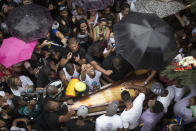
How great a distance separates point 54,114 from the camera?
404 centimetres

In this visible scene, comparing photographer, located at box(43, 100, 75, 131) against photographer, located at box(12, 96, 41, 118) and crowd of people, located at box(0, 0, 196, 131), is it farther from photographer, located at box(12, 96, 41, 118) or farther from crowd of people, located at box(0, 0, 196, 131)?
photographer, located at box(12, 96, 41, 118)

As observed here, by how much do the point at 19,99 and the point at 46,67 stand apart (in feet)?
2.99

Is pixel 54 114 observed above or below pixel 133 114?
above

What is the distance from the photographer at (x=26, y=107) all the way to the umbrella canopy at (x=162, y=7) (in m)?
3.56

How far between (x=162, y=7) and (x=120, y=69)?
2.04 metres

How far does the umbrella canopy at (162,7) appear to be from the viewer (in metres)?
5.08

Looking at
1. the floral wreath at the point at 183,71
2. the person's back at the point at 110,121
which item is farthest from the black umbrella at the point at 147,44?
the person's back at the point at 110,121

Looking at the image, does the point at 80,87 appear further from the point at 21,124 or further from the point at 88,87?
the point at 21,124

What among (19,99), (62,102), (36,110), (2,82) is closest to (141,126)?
(62,102)

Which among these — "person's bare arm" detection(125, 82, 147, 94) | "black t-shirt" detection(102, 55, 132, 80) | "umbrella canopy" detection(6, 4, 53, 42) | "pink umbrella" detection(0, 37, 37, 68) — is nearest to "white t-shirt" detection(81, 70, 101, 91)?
"black t-shirt" detection(102, 55, 132, 80)

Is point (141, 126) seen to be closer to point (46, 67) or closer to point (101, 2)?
point (46, 67)

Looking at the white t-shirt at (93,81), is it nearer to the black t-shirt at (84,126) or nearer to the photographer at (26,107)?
the black t-shirt at (84,126)

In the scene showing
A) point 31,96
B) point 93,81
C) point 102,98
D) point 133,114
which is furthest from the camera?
point 93,81

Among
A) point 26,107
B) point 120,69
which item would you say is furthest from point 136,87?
point 26,107
